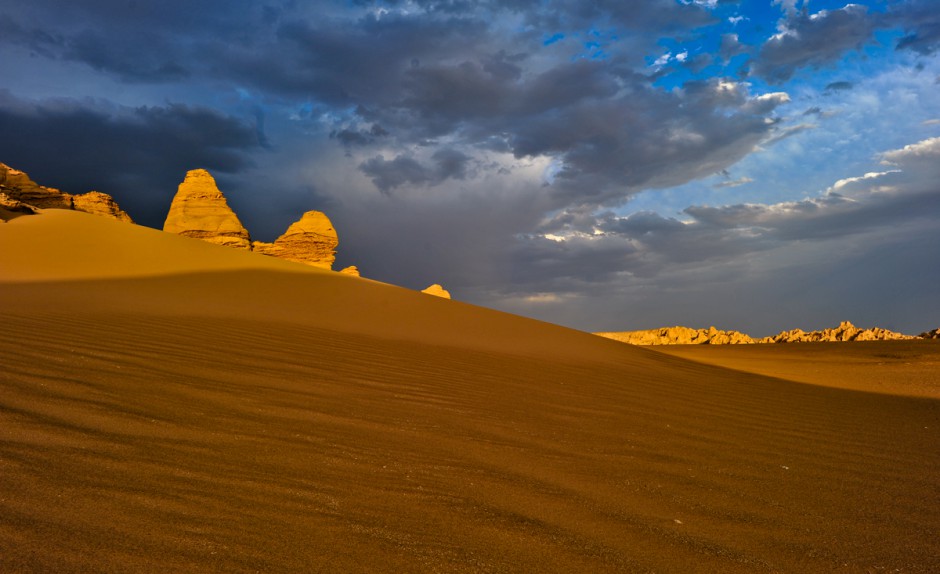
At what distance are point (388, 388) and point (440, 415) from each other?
118 centimetres

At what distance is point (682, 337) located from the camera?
36406 millimetres

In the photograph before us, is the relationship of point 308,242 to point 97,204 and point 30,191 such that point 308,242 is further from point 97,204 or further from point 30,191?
point 30,191

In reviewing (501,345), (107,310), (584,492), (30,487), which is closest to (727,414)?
(584,492)

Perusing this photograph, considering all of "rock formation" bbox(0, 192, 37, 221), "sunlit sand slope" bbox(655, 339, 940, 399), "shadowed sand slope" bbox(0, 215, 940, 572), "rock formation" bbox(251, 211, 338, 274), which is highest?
"rock formation" bbox(251, 211, 338, 274)

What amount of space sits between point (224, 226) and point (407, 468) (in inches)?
1620

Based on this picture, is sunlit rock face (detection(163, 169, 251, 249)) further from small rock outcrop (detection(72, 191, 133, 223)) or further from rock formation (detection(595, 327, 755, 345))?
rock formation (detection(595, 327, 755, 345))

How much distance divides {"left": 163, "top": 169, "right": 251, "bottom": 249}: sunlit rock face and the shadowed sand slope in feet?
113

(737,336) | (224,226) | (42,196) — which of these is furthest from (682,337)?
(42,196)

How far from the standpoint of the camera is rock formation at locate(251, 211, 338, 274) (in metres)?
43.1

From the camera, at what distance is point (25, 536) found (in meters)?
1.93

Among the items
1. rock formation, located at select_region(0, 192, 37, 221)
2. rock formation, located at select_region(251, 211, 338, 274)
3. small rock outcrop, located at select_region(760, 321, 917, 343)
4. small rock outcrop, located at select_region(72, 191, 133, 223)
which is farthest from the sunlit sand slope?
small rock outcrop, located at select_region(72, 191, 133, 223)

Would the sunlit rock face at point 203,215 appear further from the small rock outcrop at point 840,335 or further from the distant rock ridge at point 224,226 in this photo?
the small rock outcrop at point 840,335

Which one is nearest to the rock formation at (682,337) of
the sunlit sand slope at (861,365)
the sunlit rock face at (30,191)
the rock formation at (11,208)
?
the sunlit sand slope at (861,365)

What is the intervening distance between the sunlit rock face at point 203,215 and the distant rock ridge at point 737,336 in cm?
2738
